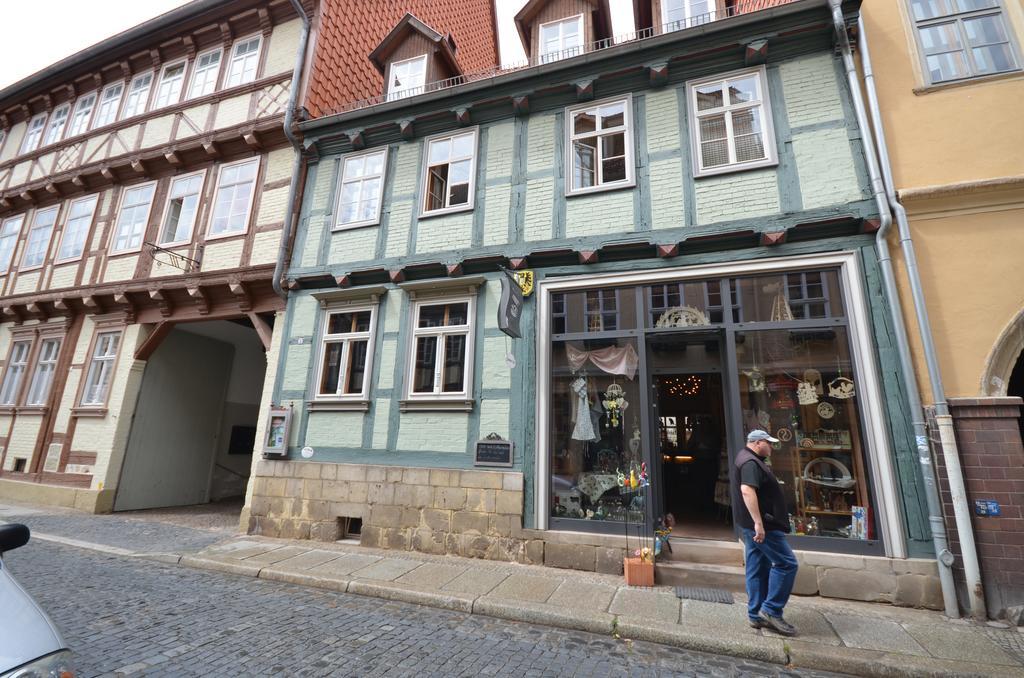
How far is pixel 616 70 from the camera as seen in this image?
26.2 feet

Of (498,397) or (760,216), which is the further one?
(498,397)

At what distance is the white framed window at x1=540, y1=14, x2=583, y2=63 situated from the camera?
920cm

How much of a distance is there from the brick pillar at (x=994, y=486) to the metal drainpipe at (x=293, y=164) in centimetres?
1098

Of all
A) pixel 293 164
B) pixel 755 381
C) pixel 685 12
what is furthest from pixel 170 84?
pixel 755 381

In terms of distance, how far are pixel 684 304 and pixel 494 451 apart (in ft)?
12.3

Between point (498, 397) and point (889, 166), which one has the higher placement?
point (889, 166)

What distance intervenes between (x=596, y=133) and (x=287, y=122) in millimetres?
6727

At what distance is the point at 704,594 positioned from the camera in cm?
556

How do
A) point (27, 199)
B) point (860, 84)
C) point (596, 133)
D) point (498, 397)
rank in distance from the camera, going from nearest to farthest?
point (860, 84)
point (498, 397)
point (596, 133)
point (27, 199)

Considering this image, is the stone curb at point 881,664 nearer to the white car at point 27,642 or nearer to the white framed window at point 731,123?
the white car at point 27,642

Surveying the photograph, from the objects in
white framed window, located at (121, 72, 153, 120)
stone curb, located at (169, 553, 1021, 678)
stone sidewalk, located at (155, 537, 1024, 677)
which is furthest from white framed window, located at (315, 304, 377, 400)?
white framed window, located at (121, 72, 153, 120)

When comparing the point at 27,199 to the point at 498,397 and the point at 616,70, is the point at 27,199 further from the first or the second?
the point at 616,70

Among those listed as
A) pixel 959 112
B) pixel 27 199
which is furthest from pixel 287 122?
pixel 959 112

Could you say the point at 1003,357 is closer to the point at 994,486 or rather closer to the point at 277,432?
the point at 994,486
